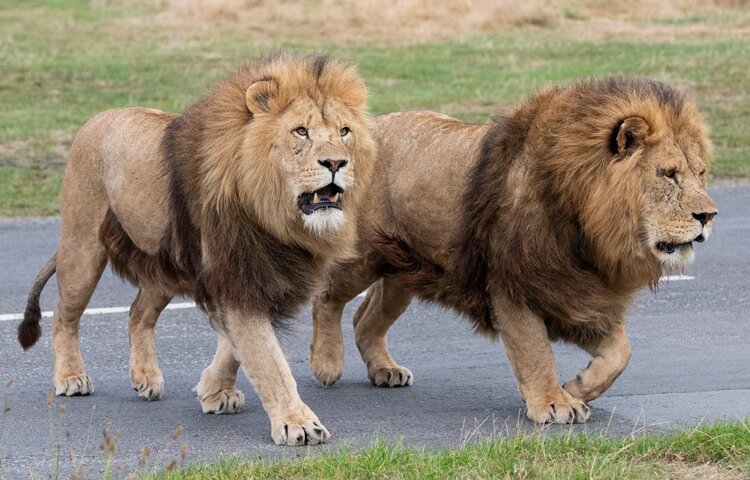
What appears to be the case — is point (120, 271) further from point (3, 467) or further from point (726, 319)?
point (726, 319)

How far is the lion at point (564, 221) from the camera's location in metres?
5.45

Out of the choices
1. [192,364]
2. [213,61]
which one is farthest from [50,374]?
[213,61]

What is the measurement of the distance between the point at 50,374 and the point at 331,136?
2.25 meters

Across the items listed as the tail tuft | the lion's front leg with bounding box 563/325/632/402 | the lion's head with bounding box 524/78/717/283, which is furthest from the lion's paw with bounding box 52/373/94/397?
the lion's head with bounding box 524/78/717/283

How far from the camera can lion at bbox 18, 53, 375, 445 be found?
533 cm

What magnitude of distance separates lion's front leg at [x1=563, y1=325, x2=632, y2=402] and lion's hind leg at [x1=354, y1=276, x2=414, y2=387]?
107cm

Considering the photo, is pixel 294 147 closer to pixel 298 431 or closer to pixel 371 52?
pixel 298 431

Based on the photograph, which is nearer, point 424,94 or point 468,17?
point 424,94

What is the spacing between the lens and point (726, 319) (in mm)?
7926

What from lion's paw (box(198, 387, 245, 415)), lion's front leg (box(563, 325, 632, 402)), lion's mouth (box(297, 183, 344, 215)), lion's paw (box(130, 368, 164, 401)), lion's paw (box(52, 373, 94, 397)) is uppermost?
lion's mouth (box(297, 183, 344, 215))

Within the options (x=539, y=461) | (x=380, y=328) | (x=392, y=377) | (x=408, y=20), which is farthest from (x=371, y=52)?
(x=539, y=461)

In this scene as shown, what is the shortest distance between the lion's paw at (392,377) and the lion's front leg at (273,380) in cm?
116

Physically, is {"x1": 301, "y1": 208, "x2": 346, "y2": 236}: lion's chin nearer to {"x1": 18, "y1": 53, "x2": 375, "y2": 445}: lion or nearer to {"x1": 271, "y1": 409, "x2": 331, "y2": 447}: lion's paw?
{"x1": 18, "y1": 53, "x2": 375, "y2": 445}: lion

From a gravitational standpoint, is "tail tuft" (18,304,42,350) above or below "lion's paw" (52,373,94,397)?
above
